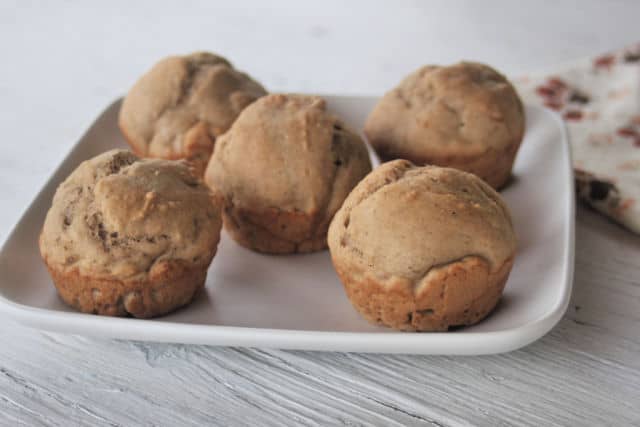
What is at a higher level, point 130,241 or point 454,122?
point 130,241

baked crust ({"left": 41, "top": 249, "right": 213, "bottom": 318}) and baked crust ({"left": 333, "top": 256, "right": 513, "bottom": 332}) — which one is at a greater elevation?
baked crust ({"left": 41, "top": 249, "right": 213, "bottom": 318})

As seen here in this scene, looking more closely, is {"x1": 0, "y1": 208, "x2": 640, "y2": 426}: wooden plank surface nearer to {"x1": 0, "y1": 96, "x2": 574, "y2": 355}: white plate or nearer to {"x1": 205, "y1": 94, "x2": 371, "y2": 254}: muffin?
{"x1": 0, "y1": 96, "x2": 574, "y2": 355}: white plate

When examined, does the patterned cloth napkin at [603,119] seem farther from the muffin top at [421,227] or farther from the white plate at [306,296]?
the muffin top at [421,227]

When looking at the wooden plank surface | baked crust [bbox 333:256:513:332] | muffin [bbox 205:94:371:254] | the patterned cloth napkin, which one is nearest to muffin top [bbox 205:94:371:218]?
muffin [bbox 205:94:371:254]

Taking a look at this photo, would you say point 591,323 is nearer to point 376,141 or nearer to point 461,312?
point 461,312

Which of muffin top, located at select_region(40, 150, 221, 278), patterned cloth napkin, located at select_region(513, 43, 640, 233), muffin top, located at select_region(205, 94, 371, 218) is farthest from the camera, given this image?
patterned cloth napkin, located at select_region(513, 43, 640, 233)

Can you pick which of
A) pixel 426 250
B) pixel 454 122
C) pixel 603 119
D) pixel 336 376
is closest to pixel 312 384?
pixel 336 376

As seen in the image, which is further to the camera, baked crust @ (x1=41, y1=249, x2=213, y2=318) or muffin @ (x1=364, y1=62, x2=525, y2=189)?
muffin @ (x1=364, y1=62, x2=525, y2=189)

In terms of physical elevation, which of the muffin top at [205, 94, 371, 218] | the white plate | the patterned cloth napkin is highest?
the muffin top at [205, 94, 371, 218]

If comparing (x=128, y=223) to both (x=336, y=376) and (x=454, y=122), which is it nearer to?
(x=336, y=376)
